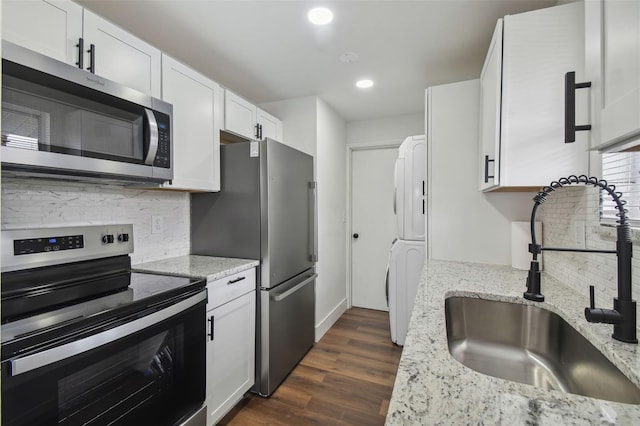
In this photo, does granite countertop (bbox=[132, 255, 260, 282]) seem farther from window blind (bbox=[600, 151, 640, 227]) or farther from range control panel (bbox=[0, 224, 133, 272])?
window blind (bbox=[600, 151, 640, 227])

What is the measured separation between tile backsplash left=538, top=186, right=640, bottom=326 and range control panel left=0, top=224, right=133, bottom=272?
6.86 ft

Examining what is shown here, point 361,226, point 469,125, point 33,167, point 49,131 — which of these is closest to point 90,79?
point 49,131

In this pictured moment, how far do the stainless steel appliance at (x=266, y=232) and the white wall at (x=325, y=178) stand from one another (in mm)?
500

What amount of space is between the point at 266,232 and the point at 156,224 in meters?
0.76

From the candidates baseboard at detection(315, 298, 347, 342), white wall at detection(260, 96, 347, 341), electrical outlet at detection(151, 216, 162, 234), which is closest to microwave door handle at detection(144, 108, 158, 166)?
electrical outlet at detection(151, 216, 162, 234)

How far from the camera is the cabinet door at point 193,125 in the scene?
5.62 feet

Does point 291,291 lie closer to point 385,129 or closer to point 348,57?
point 348,57

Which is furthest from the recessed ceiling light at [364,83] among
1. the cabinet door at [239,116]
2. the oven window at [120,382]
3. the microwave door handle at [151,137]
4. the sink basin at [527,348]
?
the oven window at [120,382]

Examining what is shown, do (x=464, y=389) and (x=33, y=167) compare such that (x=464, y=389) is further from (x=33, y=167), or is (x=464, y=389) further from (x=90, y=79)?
(x=90, y=79)

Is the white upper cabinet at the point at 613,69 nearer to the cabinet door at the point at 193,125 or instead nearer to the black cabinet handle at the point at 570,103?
the black cabinet handle at the point at 570,103

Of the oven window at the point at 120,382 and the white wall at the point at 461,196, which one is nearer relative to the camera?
the oven window at the point at 120,382

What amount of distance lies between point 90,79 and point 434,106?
204cm

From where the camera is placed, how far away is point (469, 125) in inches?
78.4

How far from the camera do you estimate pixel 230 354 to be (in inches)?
67.3
